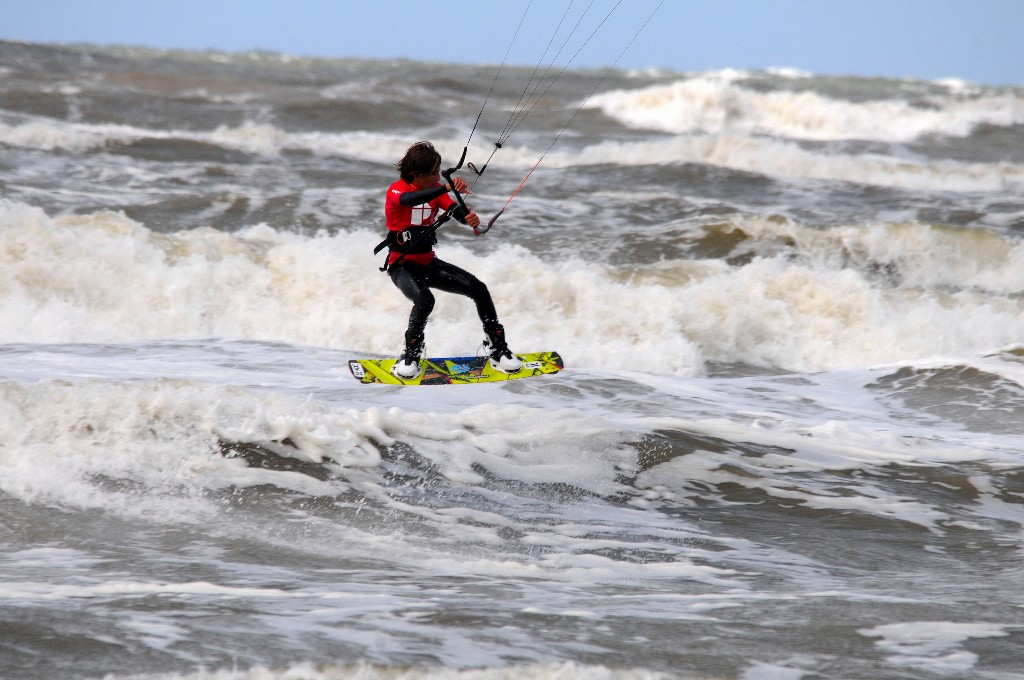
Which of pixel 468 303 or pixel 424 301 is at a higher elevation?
pixel 424 301

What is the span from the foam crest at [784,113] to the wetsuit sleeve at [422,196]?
2597cm

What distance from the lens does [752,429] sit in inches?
291

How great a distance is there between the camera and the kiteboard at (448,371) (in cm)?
796

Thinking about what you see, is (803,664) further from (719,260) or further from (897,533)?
(719,260)

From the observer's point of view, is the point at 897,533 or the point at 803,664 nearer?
the point at 803,664

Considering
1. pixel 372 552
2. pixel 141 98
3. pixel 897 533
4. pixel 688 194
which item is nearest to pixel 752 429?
pixel 897 533

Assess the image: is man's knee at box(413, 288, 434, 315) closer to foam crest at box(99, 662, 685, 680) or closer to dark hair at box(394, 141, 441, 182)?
dark hair at box(394, 141, 441, 182)

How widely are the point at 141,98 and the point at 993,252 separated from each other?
2129 centimetres

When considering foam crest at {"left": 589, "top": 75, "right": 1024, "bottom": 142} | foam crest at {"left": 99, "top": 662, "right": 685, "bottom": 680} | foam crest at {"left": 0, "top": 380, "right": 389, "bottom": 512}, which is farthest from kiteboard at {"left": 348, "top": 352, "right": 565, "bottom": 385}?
foam crest at {"left": 589, "top": 75, "right": 1024, "bottom": 142}

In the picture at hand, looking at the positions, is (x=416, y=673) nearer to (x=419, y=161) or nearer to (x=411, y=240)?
(x=419, y=161)

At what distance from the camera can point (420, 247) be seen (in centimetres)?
757

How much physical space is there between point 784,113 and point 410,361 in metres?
29.2

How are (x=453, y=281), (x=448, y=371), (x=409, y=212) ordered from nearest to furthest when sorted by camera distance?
(x=409, y=212) < (x=453, y=281) < (x=448, y=371)

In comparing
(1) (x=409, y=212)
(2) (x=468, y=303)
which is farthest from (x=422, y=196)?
(2) (x=468, y=303)
